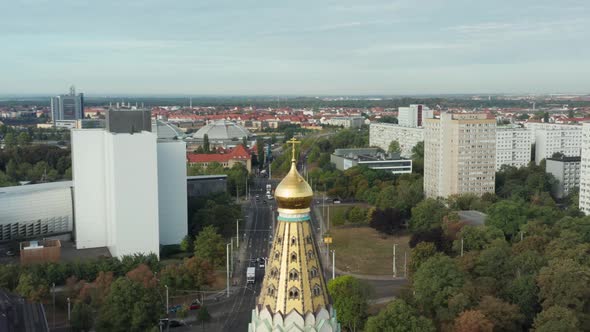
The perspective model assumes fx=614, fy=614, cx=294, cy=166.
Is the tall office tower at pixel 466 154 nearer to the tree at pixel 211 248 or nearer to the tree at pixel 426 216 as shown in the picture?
the tree at pixel 426 216

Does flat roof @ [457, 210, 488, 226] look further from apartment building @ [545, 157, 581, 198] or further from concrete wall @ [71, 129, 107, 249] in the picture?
concrete wall @ [71, 129, 107, 249]

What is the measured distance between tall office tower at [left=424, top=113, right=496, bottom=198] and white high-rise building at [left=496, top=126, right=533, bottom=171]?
19354 millimetres

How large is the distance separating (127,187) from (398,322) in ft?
71.7

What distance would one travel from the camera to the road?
3083cm

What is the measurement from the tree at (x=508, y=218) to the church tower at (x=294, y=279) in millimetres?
33640

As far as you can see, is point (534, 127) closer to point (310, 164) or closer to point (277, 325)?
point (310, 164)

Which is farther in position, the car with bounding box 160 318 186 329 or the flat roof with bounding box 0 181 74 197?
the flat roof with bounding box 0 181 74 197

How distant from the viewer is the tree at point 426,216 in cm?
4656

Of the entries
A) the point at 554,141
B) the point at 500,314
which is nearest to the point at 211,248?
the point at 500,314

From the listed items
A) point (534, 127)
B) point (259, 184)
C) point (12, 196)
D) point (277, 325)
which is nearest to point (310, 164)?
point (259, 184)

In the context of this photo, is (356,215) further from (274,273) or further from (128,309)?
(274,273)

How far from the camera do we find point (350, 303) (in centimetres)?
2794

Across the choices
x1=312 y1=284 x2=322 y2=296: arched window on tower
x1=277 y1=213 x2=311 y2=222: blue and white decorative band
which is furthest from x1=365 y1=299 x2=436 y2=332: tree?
x1=277 y1=213 x2=311 y2=222: blue and white decorative band

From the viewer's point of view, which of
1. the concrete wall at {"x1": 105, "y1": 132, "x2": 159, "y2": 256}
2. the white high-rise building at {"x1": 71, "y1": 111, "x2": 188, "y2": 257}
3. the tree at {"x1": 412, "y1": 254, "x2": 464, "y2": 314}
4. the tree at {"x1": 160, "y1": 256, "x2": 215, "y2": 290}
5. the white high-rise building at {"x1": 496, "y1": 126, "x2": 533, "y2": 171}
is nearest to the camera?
the tree at {"x1": 412, "y1": 254, "x2": 464, "y2": 314}
